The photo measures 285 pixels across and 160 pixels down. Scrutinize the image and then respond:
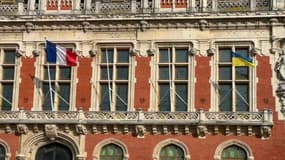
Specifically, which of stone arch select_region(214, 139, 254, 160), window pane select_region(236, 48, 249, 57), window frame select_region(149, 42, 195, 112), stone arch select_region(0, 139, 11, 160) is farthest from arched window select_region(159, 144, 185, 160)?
stone arch select_region(0, 139, 11, 160)

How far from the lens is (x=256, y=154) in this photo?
30562 mm

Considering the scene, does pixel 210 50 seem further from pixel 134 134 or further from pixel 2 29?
pixel 2 29

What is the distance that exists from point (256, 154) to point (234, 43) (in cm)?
557

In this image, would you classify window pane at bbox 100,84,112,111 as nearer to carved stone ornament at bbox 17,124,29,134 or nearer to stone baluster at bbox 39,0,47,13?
carved stone ornament at bbox 17,124,29,134

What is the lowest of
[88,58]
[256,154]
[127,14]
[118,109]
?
[256,154]

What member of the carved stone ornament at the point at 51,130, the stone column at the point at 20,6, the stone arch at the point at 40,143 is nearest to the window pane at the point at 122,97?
the stone arch at the point at 40,143

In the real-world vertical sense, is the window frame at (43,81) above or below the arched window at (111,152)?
above

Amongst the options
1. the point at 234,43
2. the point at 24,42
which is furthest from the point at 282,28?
the point at 24,42

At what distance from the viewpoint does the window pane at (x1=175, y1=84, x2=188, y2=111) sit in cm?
3191

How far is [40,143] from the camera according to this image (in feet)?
106

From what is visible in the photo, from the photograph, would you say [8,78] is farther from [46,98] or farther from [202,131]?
[202,131]

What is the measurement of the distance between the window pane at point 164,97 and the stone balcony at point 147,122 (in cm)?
83

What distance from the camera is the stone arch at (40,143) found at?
105 feet

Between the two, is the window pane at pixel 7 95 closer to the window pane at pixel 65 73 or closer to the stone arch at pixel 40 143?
the stone arch at pixel 40 143
